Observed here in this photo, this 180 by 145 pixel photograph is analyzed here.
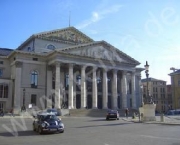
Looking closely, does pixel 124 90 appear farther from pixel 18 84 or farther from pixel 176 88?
pixel 18 84

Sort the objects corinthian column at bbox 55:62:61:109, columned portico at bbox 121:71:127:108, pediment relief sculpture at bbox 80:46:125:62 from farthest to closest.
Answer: columned portico at bbox 121:71:127:108 → pediment relief sculpture at bbox 80:46:125:62 → corinthian column at bbox 55:62:61:109

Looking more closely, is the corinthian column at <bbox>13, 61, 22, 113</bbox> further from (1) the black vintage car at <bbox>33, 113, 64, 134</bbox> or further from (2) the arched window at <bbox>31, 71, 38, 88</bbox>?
(1) the black vintage car at <bbox>33, 113, 64, 134</bbox>

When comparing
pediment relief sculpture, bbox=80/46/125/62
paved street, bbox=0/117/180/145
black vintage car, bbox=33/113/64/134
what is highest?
pediment relief sculpture, bbox=80/46/125/62

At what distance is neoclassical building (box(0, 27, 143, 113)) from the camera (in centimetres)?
5869

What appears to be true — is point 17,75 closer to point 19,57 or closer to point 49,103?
point 19,57

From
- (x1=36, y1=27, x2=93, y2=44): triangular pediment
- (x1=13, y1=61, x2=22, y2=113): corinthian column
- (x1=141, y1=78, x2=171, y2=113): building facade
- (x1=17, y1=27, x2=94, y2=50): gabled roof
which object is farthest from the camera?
(x1=141, y1=78, x2=171, y2=113): building facade

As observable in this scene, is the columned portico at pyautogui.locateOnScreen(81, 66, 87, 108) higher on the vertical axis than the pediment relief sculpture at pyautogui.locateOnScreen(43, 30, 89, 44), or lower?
lower

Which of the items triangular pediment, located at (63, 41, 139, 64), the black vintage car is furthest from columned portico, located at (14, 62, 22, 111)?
the black vintage car

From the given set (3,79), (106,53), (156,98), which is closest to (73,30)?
(106,53)

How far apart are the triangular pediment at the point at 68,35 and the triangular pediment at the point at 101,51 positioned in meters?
6.38

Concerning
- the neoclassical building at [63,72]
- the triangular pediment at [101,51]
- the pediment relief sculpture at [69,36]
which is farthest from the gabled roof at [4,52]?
the triangular pediment at [101,51]

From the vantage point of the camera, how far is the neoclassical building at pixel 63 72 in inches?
2311

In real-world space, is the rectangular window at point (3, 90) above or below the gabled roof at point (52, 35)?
below

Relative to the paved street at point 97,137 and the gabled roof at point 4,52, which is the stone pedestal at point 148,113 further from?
the gabled roof at point 4,52
